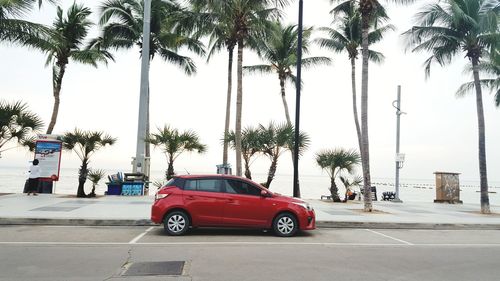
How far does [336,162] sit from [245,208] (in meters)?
12.7

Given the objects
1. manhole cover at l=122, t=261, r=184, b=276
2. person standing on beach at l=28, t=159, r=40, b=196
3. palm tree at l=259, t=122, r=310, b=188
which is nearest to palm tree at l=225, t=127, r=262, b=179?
palm tree at l=259, t=122, r=310, b=188

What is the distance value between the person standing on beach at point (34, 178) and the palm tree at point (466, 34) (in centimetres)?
1882

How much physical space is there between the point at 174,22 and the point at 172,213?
18.4 metres

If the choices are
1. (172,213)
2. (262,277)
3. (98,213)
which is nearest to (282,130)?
(98,213)

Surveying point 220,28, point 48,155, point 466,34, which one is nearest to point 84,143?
point 48,155

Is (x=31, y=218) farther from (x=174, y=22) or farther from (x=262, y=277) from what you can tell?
(x=174, y=22)

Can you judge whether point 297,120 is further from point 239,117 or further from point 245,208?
point 245,208

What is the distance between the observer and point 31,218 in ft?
40.8

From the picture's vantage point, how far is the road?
22.7 feet

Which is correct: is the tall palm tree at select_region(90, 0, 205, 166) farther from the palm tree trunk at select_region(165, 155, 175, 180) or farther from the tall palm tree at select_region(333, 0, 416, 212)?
the tall palm tree at select_region(333, 0, 416, 212)

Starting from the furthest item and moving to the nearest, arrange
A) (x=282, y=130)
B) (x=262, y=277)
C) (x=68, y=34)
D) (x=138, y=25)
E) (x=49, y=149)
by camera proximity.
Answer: (x=138, y=25) < (x=68, y=34) < (x=282, y=130) < (x=49, y=149) < (x=262, y=277)

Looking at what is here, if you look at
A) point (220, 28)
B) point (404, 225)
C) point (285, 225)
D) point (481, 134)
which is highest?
point (220, 28)

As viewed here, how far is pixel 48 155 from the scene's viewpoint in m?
21.1

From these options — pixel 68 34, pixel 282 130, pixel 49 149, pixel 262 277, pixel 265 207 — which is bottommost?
pixel 262 277
